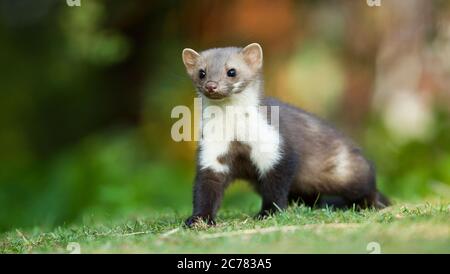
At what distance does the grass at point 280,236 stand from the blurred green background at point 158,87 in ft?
17.7

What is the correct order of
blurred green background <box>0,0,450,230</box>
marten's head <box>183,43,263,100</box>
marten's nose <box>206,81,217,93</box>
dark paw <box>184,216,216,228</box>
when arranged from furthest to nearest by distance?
blurred green background <box>0,0,450,230</box> < marten's head <box>183,43,263,100</box> < marten's nose <box>206,81,217,93</box> < dark paw <box>184,216,216,228</box>

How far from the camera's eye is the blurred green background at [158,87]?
49.4 feet

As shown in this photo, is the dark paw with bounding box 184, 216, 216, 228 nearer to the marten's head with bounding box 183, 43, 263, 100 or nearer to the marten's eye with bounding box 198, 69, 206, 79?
the marten's head with bounding box 183, 43, 263, 100

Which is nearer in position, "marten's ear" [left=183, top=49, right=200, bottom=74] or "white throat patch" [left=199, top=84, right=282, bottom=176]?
"white throat patch" [left=199, top=84, right=282, bottom=176]

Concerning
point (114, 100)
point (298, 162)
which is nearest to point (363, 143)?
point (114, 100)

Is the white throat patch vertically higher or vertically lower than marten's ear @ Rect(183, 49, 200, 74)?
lower

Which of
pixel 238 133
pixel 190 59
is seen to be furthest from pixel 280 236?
pixel 190 59

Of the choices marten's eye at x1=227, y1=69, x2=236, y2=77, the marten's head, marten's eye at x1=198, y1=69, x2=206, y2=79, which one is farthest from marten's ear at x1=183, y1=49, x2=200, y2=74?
marten's eye at x1=227, y1=69, x2=236, y2=77

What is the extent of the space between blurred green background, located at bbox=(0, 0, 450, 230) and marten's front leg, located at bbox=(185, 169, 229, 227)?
5.07m

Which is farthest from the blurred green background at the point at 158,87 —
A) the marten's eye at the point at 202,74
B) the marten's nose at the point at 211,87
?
the marten's nose at the point at 211,87

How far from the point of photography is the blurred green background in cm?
1505

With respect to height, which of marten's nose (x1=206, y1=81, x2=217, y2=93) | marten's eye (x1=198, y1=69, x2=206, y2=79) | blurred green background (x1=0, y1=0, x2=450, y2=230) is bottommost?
blurred green background (x1=0, y1=0, x2=450, y2=230)

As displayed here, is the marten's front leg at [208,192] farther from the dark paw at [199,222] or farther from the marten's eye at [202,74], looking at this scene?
the marten's eye at [202,74]
